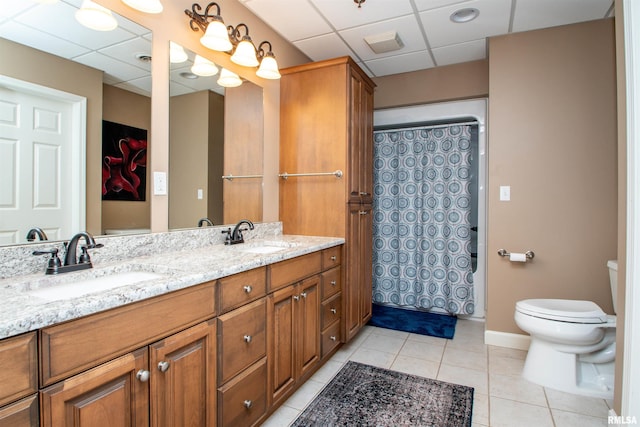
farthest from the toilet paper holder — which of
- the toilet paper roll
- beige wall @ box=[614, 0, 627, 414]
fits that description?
beige wall @ box=[614, 0, 627, 414]

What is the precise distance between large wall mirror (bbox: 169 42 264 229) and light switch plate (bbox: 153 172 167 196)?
1.4 inches

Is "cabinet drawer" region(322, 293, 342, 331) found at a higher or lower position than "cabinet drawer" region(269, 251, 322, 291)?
lower

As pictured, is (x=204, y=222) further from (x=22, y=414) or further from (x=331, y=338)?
(x=22, y=414)

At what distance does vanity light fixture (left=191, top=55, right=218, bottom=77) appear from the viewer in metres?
1.93

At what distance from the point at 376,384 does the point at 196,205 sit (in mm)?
1513

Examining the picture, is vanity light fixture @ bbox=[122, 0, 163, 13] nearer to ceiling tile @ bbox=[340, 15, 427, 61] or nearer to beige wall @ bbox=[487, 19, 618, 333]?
ceiling tile @ bbox=[340, 15, 427, 61]

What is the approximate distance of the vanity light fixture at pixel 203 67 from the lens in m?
1.93

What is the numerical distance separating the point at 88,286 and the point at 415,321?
272 cm

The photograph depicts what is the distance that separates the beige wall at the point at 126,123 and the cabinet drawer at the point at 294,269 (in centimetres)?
67

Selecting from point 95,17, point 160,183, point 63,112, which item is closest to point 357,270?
point 160,183

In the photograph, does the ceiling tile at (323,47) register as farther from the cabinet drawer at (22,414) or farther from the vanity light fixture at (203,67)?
the cabinet drawer at (22,414)

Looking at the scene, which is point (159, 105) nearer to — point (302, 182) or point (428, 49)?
point (302, 182)

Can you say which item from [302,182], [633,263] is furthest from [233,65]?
[633,263]

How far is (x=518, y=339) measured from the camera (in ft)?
8.57
